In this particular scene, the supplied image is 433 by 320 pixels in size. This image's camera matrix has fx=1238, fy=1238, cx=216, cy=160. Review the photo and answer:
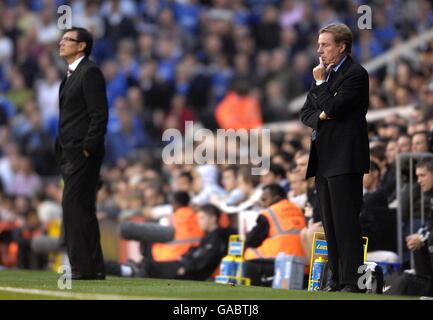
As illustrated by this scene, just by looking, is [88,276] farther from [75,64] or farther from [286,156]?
[286,156]

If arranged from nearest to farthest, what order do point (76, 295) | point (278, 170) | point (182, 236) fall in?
1. point (76, 295)
2. point (278, 170)
3. point (182, 236)

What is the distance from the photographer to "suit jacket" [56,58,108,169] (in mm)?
11398

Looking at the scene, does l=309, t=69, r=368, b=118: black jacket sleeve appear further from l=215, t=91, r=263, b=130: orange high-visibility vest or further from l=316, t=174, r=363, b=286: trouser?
l=215, t=91, r=263, b=130: orange high-visibility vest

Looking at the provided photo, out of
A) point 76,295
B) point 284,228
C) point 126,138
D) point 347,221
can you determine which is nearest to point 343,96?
point 347,221

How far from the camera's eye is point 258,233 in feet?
44.5

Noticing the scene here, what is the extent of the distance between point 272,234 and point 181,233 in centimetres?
239

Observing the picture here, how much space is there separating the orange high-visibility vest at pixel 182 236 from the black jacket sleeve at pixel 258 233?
80.5 inches

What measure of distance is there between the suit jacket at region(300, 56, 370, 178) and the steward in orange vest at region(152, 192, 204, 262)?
18.9ft

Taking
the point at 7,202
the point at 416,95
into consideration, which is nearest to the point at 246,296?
the point at 416,95

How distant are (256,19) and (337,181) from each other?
14443mm

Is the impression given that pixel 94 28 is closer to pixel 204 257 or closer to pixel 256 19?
pixel 256 19

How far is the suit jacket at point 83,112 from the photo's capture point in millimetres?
11398

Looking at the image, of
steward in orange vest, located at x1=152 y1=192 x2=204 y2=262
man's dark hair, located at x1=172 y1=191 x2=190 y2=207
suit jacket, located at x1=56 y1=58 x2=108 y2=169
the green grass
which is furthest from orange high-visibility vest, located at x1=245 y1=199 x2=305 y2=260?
suit jacket, located at x1=56 y1=58 x2=108 y2=169

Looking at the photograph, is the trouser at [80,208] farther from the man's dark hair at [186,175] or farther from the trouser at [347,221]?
the man's dark hair at [186,175]
